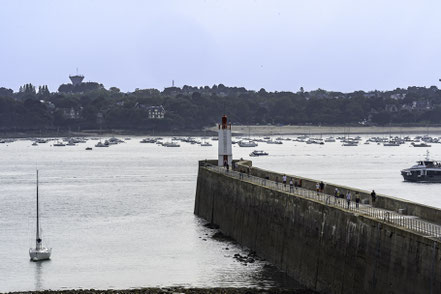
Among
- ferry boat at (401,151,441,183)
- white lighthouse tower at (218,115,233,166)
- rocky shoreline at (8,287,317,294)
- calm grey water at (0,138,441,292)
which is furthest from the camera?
ferry boat at (401,151,441,183)

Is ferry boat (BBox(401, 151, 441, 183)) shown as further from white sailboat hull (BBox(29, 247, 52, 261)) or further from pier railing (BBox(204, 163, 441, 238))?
white sailboat hull (BBox(29, 247, 52, 261))

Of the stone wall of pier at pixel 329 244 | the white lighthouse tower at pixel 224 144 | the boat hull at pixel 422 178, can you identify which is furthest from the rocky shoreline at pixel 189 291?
the boat hull at pixel 422 178

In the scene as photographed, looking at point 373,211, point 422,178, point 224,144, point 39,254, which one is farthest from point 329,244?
point 422,178

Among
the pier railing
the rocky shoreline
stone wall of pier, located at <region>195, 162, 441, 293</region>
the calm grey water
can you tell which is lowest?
the calm grey water

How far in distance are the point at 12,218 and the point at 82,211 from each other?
6.36m

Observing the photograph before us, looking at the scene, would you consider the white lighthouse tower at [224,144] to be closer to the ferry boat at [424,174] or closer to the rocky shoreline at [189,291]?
the rocky shoreline at [189,291]

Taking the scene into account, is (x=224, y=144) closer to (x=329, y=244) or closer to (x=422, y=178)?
(x=329, y=244)

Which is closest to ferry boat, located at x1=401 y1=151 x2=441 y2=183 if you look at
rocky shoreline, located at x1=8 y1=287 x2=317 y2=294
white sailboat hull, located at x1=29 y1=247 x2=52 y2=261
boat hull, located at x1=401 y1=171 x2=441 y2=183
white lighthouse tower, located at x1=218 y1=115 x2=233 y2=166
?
boat hull, located at x1=401 y1=171 x2=441 y2=183

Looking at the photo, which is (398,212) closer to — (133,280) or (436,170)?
(133,280)

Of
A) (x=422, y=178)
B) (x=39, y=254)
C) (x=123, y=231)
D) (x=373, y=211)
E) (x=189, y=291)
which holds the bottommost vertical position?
(x=123, y=231)

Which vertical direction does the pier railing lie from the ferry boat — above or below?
above

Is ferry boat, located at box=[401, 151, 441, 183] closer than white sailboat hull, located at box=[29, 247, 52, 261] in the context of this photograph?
No

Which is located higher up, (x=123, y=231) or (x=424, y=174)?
(x=424, y=174)

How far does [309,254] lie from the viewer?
126 feet
